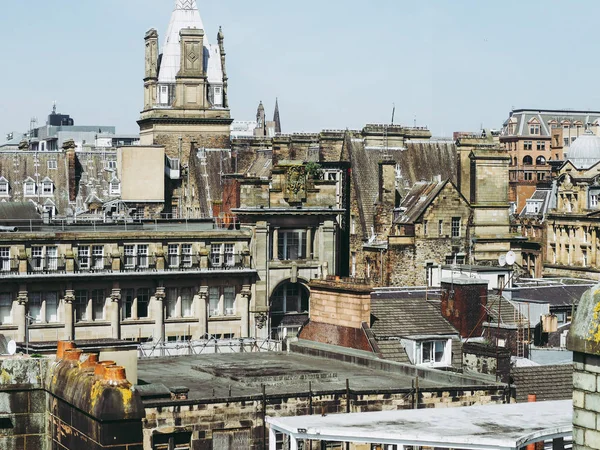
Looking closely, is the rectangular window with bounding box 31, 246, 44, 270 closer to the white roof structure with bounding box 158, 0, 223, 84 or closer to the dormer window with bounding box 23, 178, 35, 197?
the dormer window with bounding box 23, 178, 35, 197

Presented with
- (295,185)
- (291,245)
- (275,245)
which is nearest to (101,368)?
(275,245)

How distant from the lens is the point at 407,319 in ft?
188

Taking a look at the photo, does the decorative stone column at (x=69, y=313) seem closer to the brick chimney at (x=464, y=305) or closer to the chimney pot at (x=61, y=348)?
the brick chimney at (x=464, y=305)

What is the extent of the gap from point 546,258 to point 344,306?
64.5m

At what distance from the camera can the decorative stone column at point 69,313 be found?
81.6 meters

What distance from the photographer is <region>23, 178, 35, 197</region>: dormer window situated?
12376cm

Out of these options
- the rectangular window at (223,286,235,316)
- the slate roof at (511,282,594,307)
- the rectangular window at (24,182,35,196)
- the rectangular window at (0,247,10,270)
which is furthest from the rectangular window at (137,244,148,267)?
the rectangular window at (24,182,35,196)

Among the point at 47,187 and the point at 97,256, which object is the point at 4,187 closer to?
the point at 47,187

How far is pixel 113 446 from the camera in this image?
20141mm

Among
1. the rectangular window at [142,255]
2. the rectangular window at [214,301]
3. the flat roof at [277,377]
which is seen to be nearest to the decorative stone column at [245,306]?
the rectangular window at [214,301]

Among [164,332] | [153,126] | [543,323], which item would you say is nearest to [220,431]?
[543,323]

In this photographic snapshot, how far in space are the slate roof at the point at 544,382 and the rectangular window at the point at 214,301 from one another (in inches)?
1598

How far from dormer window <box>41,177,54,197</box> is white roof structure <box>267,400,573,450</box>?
96583 millimetres

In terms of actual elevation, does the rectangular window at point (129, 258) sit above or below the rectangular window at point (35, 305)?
above
